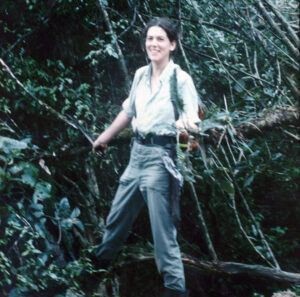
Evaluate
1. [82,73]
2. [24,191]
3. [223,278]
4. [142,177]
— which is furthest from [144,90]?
[223,278]

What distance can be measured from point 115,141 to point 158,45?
2.69ft

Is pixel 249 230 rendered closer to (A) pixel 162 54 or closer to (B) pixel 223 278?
(B) pixel 223 278

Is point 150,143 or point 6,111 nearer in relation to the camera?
point 150,143

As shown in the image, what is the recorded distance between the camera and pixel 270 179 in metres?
4.46

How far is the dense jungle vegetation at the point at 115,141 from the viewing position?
2854 mm

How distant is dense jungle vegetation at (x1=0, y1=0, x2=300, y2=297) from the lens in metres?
2.85

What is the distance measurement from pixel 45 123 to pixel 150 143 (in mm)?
1212

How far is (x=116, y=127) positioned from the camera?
2771 millimetres

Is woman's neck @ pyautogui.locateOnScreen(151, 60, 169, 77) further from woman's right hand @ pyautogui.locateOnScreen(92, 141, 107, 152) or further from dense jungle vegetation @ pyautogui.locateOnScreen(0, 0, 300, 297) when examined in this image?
woman's right hand @ pyautogui.locateOnScreen(92, 141, 107, 152)

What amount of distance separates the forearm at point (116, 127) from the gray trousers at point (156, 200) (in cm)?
17

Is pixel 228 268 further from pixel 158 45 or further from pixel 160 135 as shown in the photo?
pixel 158 45

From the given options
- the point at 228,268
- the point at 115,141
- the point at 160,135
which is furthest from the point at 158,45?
the point at 228,268

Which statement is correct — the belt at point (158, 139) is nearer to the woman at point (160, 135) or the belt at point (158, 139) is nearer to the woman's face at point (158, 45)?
the woman at point (160, 135)

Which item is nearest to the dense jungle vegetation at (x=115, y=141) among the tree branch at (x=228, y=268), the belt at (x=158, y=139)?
the tree branch at (x=228, y=268)
